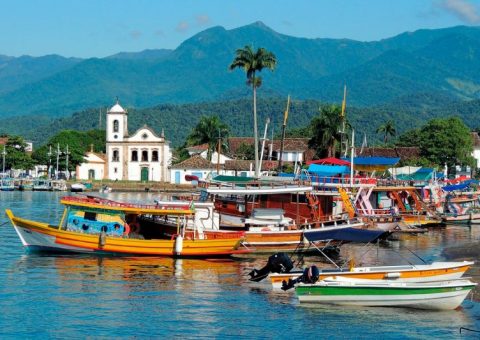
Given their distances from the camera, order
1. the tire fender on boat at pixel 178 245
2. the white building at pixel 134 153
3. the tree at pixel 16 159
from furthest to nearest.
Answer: the tree at pixel 16 159
the white building at pixel 134 153
the tire fender on boat at pixel 178 245

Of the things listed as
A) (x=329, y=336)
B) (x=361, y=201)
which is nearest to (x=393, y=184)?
(x=361, y=201)

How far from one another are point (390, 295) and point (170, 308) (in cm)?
718

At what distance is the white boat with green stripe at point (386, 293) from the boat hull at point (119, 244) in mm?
10348

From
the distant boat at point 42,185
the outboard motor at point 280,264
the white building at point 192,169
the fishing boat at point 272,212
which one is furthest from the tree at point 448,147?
the outboard motor at point 280,264

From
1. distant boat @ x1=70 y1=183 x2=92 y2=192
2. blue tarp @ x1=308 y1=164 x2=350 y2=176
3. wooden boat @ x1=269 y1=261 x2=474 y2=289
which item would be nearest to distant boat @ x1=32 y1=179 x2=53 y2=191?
distant boat @ x1=70 y1=183 x2=92 y2=192

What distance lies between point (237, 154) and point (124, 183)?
1911cm

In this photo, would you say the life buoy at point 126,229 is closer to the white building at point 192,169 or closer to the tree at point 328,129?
the tree at point 328,129

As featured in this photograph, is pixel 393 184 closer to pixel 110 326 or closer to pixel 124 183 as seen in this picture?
pixel 110 326

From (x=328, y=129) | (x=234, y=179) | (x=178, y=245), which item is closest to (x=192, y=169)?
(x=328, y=129)

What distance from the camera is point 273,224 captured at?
4062 centimetres

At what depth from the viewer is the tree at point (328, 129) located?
93.6 m

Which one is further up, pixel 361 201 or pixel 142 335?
pixel 361 201

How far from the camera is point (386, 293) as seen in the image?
27547mm

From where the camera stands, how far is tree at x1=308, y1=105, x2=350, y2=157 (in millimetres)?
93562
